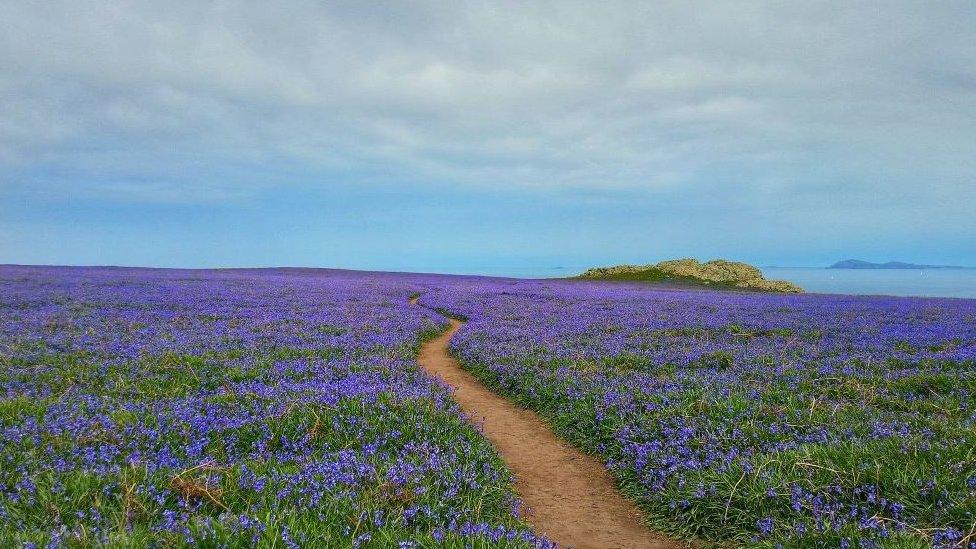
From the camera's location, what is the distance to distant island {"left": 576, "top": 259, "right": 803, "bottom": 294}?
5341 centimetres

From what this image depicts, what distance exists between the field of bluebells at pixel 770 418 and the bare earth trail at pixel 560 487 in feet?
0.77

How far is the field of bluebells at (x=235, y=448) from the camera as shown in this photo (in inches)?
157

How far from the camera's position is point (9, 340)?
11789 millimetres

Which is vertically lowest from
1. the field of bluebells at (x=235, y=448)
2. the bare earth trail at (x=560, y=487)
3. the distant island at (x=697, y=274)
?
the bare earth trail at (x=560, y=487)

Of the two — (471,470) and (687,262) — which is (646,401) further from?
(687,262)

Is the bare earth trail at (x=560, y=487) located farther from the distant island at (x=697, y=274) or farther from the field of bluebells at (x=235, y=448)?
the distant island at (x=697, y=274)

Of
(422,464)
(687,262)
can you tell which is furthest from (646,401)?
(687,262)

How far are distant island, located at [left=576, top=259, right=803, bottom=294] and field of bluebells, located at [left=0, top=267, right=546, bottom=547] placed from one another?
4937cm

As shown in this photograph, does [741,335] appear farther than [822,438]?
Yes

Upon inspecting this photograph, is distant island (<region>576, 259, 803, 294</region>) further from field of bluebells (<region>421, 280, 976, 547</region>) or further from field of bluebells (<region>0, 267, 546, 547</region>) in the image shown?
field of bluebells (<region>0, 267, 546, 547</region>)

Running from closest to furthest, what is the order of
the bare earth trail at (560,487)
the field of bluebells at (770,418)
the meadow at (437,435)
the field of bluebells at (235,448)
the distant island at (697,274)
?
the field of bluebells at (235,448)
the meadow at (437,435)
the field of bluebells at (770,418)
the bare earth trail at (560,487)
the distant island at (697,274)

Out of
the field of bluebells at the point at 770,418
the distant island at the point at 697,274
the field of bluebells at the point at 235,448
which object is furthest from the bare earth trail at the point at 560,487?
the distant island at the point at 697,274

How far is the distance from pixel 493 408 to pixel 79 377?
24.1 ft

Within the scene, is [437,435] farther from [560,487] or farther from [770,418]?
[770,418]
